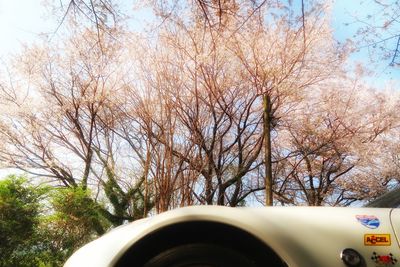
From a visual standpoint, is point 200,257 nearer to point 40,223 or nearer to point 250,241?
point 250,241

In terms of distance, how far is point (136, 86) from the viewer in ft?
46.3

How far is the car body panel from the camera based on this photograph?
1870 millimetres

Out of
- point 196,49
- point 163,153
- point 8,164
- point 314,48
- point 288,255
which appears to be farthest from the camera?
point 8,164

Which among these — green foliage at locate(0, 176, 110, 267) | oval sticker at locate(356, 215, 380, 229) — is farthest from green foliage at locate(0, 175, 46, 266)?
oval sticker at locate(356, 215, 380, 229)

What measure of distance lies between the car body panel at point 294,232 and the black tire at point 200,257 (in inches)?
5.3

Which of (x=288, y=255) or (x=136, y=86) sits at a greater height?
(x=136, y=86)

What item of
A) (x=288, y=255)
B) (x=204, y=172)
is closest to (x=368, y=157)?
(x=204, y=172)

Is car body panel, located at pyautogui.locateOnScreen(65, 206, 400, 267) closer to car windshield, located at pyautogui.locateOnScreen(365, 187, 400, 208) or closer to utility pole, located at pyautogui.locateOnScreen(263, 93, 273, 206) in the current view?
car windshield, located at pyautogui.locateOnScreen(365, 187, 400, 208)

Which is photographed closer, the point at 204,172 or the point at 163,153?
the point at 163,153

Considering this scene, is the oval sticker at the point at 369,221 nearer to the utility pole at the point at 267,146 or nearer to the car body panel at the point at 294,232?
the car body panel at the point at 294,232

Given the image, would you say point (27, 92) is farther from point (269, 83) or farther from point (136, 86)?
point (269, 83)

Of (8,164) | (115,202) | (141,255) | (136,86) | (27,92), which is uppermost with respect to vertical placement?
(27,92)

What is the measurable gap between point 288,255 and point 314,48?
1460 cm

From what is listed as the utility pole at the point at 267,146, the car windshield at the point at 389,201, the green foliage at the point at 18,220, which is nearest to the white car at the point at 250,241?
the car windshield at the point at 389,201
